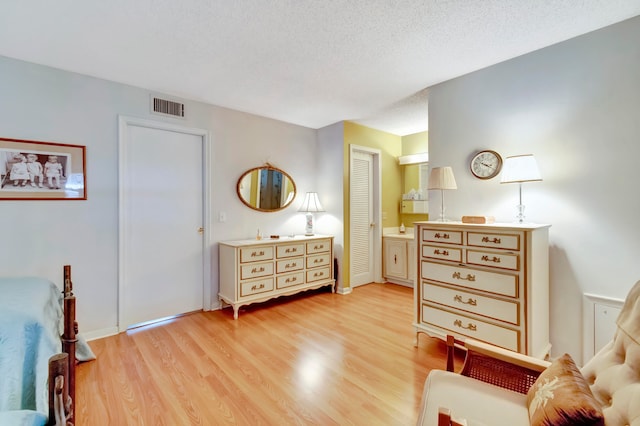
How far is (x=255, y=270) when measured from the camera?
339cm

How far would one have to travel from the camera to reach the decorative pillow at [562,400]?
86cm

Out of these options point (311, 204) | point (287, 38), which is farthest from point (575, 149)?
point (311, 204)

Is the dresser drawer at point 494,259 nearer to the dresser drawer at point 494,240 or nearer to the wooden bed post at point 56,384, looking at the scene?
the dresser drawer at point 494,240

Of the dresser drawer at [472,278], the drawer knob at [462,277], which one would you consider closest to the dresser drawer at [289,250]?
the dresser drawer at [472,278]

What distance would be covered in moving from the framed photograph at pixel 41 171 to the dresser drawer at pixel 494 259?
137 inches

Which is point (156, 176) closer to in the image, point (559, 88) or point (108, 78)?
point (108, 78)

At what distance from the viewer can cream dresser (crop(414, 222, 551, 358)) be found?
6.57ft

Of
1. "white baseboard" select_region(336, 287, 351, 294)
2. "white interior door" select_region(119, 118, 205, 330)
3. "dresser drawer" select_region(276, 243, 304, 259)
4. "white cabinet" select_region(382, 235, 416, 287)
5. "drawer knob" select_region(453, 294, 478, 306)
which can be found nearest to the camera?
"drawer knob" select_region(453, 294, 478, 306)

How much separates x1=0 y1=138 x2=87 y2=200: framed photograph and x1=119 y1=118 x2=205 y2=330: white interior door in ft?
1.19

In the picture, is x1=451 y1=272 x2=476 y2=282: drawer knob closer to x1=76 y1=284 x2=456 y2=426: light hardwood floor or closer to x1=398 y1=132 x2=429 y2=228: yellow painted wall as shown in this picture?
x1=76 y1=284 x2=456 y2=426: light hardwood floor

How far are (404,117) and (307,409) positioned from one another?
3616 mm

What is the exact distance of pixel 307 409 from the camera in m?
1.75

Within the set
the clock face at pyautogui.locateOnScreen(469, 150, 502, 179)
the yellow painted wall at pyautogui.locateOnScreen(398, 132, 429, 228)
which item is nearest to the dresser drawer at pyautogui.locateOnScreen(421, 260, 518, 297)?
the clock face at pyautogui.locateOnScreen(469, 150, 502, 179)

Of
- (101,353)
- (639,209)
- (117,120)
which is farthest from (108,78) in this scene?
(639,209)
